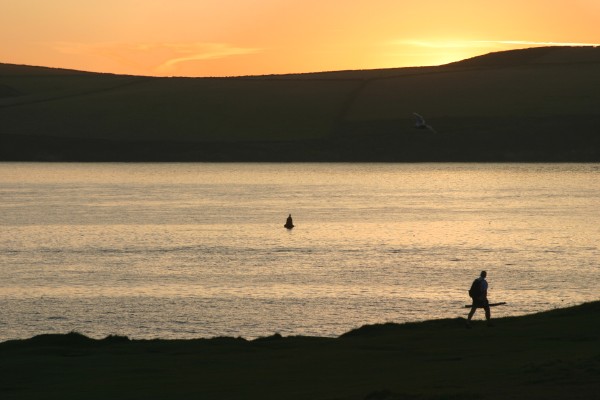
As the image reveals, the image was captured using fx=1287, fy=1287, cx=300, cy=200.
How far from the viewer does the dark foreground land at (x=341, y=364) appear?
25422 millimetres

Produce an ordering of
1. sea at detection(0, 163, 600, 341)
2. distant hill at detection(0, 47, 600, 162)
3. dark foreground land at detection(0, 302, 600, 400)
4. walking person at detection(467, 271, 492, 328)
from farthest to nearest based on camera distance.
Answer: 1. distant hill at detection(0, 47, 600, 162)
2. sea at detection(0, 163, 600, 341)
3. walking person at detection(467, 271, 492, 328)
4. dark foreground land at detection(0, 302, 600, 400)

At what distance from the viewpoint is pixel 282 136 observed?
625ft

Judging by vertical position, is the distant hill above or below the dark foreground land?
above

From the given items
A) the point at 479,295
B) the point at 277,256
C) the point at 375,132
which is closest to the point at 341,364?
the point at 479,295

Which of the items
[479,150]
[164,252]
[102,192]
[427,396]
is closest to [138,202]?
[102,192]

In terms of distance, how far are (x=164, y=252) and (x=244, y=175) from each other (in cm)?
11766

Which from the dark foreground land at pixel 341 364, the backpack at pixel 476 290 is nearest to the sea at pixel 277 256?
the dark foreground land at pixel 341 364

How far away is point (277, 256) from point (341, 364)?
49232 mm

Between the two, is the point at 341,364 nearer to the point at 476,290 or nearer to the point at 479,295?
the point at 479,295

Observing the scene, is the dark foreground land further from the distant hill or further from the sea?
the distant hill

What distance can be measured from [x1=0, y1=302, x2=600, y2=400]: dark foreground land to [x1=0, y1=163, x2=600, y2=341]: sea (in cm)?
1026

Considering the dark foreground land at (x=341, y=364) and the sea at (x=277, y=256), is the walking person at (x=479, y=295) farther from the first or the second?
the sea at (x=277, y=256)

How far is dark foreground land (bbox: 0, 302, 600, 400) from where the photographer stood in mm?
25422

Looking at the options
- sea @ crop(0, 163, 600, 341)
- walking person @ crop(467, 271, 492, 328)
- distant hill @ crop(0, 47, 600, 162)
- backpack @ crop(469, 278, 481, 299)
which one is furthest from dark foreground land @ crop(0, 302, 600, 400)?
distant hill @ crop(0, 47, 600, 162)
